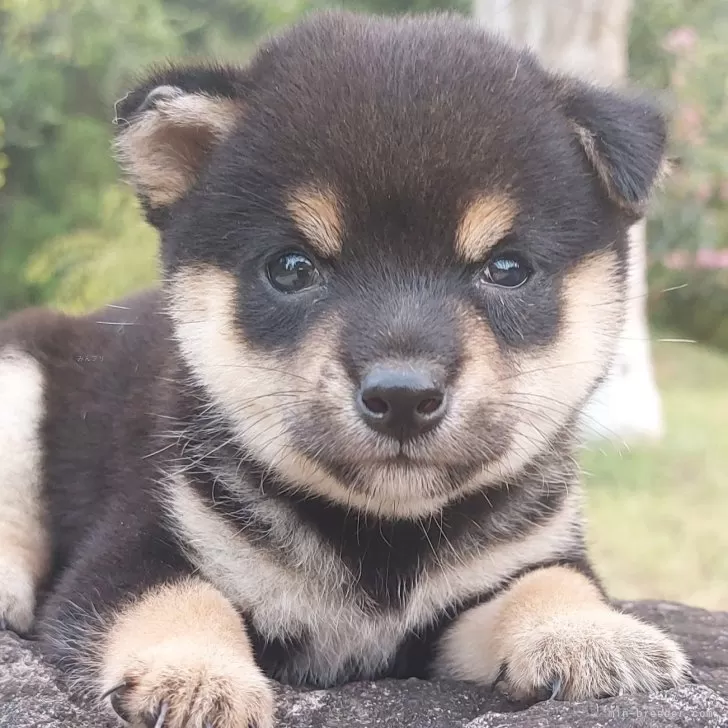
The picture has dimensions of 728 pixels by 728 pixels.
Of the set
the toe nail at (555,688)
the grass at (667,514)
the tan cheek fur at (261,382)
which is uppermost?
the tan cheek fur at (261,382)

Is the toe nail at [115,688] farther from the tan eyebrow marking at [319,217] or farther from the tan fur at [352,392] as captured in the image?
the tan eyebrow marking at [319,217]

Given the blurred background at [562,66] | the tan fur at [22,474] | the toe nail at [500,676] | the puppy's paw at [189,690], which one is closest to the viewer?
the puppy's paw at [189,690]

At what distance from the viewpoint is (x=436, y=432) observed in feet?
7.86

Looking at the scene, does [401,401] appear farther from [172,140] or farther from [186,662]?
[172,140]

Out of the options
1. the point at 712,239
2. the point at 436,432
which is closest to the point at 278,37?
the point at 436,432

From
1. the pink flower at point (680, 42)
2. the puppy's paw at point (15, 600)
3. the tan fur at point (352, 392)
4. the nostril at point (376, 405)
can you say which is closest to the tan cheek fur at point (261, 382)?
the tan fur at point (352, 392)

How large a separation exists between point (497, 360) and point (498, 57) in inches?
37.1

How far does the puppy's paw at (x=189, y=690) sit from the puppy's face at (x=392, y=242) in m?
0.57

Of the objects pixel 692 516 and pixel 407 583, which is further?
pixel 692 516

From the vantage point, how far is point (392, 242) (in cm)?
253

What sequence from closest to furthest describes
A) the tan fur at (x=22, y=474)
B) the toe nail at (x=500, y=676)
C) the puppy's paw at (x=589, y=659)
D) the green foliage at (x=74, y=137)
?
the puppy's paw at (x=589, y=659) < the toe nail at (x=500, y=676) < the tan fur at (x=22, y=474) < the green foliage at (x=74, y=137)

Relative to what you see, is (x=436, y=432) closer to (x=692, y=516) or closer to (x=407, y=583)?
(x=407, y=583)

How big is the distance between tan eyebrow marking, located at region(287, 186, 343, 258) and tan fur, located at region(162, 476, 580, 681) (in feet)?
2.63

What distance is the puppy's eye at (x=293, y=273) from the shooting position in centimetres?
264
